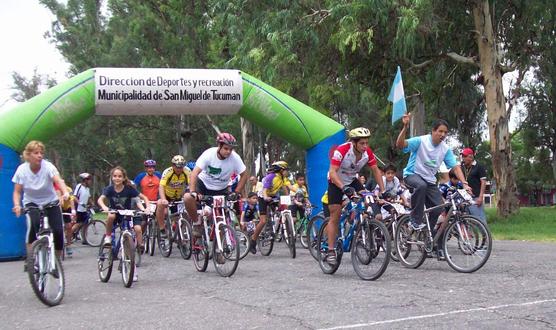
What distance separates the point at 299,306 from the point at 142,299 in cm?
193

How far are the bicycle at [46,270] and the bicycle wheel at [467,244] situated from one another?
186 inches

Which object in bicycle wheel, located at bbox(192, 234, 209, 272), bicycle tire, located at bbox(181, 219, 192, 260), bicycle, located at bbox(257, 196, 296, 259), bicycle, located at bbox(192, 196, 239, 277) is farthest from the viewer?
bicycle, located at bbox(257, 196, 296, 259)

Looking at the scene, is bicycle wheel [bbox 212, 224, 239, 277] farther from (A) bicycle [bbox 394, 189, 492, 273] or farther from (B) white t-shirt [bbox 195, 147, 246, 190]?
(A) bicycle [bbox 394, 189, 492, 273]

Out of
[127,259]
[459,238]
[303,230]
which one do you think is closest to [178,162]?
[303,230]

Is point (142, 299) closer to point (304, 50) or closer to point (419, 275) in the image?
point (419, 275)

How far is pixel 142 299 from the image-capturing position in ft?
24.3

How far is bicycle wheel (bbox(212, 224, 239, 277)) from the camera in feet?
29.3

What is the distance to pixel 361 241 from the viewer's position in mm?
8266

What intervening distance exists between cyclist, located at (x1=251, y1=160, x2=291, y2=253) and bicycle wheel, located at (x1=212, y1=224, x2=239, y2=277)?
114 inches

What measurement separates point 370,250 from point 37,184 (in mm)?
4078

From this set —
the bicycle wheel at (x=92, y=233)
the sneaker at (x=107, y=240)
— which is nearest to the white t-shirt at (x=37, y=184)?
the sneaker at (x=107, y=240)

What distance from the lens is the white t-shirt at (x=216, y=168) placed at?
9570 mm

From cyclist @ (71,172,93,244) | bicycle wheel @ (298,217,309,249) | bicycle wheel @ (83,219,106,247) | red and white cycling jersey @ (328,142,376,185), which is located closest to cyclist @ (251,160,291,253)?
bicycle wheel @ (298,217,309,249)

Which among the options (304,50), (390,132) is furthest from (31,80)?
(304,50)
